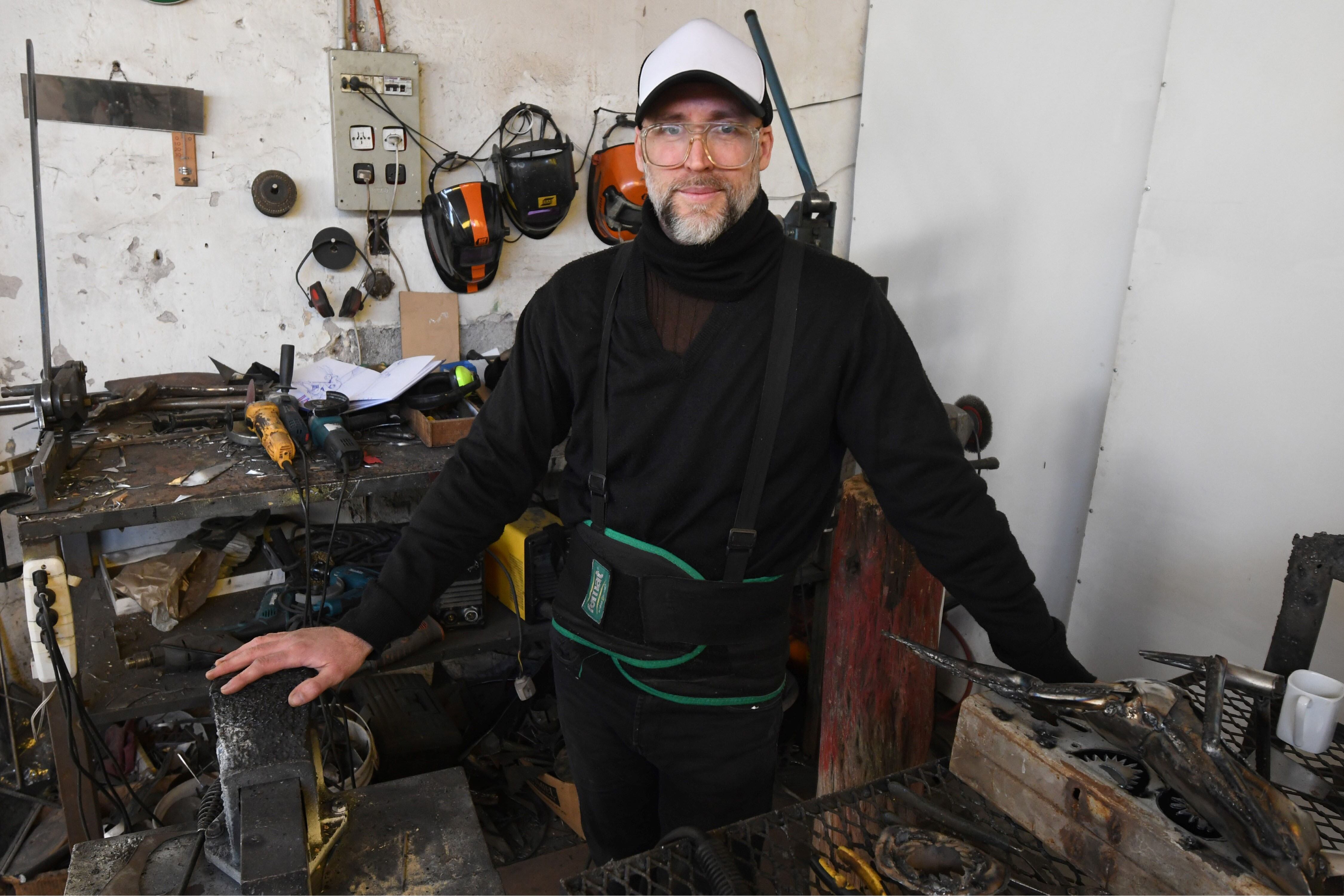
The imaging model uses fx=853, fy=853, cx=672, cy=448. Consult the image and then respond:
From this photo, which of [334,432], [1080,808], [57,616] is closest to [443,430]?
[334,432]

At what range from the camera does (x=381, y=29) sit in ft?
7.45

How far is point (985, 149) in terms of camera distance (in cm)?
238

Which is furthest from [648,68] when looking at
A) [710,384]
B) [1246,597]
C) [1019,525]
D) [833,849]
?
[1019,525]

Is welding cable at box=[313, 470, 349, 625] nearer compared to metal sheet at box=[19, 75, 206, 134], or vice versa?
welding cable at box=[313, 470, 349, 625]

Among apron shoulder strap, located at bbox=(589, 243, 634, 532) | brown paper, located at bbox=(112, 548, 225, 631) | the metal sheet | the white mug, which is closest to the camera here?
the white mug

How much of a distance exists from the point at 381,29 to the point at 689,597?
188 centimetres

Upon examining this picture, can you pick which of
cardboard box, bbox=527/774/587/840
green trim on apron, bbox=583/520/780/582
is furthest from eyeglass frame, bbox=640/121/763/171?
cardboard box, bbox=527/774/587/840

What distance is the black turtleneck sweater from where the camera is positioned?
3.72 ft

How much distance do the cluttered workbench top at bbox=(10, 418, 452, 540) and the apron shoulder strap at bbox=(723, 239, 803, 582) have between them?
0.72 m

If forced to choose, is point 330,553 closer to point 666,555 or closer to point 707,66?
point 666,555

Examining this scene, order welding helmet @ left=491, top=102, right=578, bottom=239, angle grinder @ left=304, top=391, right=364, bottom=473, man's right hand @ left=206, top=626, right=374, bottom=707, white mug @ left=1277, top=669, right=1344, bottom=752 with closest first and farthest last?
man's right hand @ left=206, top=626, right=374, bottom=707 < white mug @ left=1277, top=669, right=1344, bottom=752 < angle grinder @ left=304, top=391, right=364, bottom=473 < welding helmet @ left=491, top=102, right=578, bottom=239

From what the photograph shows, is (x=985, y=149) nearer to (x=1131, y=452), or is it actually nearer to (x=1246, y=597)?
(x=1131, y=452)

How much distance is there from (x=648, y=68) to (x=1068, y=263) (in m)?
1.38

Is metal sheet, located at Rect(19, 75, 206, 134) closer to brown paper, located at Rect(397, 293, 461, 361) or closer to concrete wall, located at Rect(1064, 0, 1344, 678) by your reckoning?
brown paper, located at Rect(397, 293, 461, 361)
